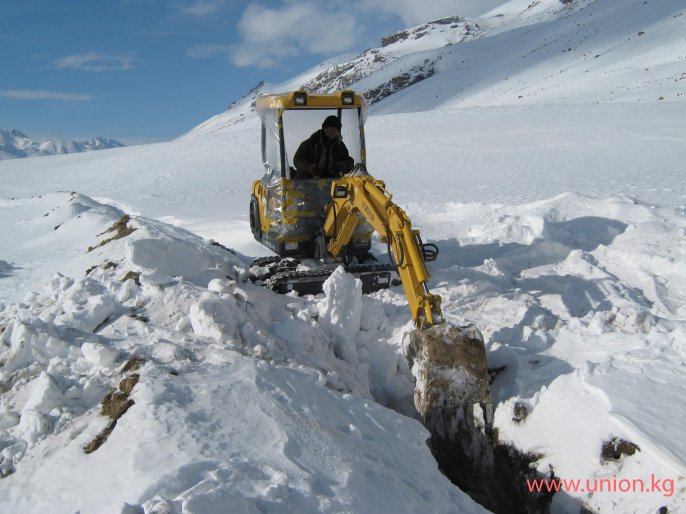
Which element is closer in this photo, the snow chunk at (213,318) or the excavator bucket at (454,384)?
A: the excavator bucket at (454,384)

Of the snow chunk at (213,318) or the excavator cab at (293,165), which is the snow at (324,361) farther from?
the excavator cab at (293,165)

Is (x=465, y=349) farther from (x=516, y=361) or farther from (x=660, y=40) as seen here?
(x=660, y=40)

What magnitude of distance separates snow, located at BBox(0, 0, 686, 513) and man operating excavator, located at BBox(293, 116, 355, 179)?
152cm

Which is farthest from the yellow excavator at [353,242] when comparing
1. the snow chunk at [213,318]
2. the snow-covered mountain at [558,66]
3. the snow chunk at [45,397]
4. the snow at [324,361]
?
the snow-covered mountain at [558,66]

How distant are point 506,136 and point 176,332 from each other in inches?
628

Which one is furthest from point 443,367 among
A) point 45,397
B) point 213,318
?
point 45,397

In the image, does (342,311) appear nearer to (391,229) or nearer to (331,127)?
(391,229)

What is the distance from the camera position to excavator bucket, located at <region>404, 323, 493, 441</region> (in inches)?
164

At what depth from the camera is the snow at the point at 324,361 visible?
9.23 feet

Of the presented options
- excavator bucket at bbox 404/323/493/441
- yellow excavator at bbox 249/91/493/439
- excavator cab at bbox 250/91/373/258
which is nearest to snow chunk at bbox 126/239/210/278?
yellow excavator at bbox 249/91/493/439

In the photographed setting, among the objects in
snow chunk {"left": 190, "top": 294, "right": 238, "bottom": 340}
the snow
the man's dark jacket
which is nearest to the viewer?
the snow

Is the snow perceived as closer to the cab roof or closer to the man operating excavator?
the man operating excavator

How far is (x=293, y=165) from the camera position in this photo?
7.11 m

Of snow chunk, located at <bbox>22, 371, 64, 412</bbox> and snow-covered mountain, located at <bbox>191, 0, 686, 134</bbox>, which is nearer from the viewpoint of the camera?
snow chunk, located at <bbox>22, 371, 64, 412</bbox>
